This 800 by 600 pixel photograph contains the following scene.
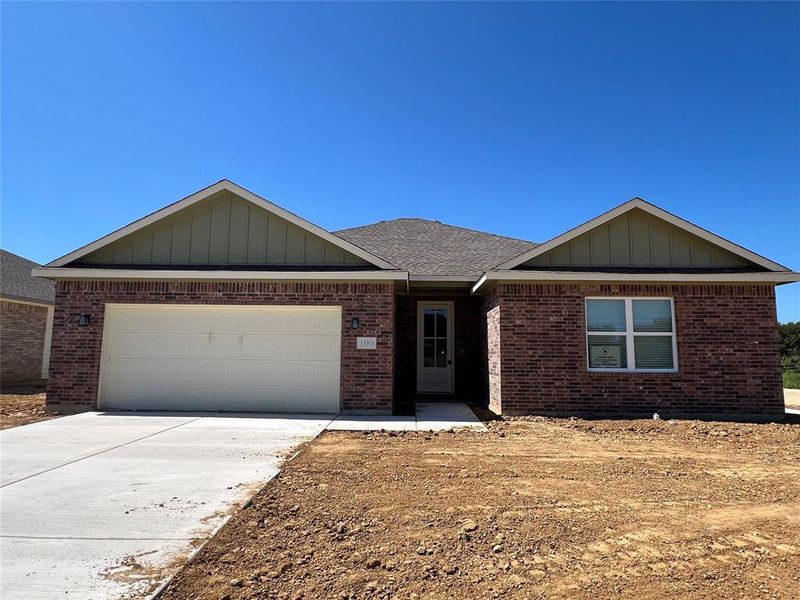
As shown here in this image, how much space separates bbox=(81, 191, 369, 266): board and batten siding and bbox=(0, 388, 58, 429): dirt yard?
327 cm

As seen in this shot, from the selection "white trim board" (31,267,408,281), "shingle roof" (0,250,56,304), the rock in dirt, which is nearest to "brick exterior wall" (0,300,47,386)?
"shingle roof" (0,250,56,304)

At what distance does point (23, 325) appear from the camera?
16172mm

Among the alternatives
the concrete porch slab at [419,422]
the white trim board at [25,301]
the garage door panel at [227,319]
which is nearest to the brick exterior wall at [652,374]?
the concrete porch slab at [419,422]

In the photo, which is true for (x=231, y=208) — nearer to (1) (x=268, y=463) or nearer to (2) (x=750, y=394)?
(1) (x=268, y=463)

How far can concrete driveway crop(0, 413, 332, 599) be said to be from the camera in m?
3.21

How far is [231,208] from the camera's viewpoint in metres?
10.5

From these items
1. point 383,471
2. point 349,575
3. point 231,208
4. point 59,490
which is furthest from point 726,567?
point 231,208

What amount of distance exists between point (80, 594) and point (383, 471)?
124 inches

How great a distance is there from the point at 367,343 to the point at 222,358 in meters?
3.04

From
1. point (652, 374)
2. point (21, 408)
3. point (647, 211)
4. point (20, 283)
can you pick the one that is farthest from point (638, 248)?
point (20, 283)

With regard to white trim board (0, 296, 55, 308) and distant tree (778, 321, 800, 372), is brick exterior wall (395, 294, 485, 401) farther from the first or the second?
distant tree (778, 321, 800, 372)

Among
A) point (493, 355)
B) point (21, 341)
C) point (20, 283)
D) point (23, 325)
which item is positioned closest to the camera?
point (493, 355)

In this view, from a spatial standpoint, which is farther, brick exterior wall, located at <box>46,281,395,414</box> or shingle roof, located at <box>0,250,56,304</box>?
shingle roof, located at <box>0,250,56,304</box>

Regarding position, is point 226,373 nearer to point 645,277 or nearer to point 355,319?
point 355,319
